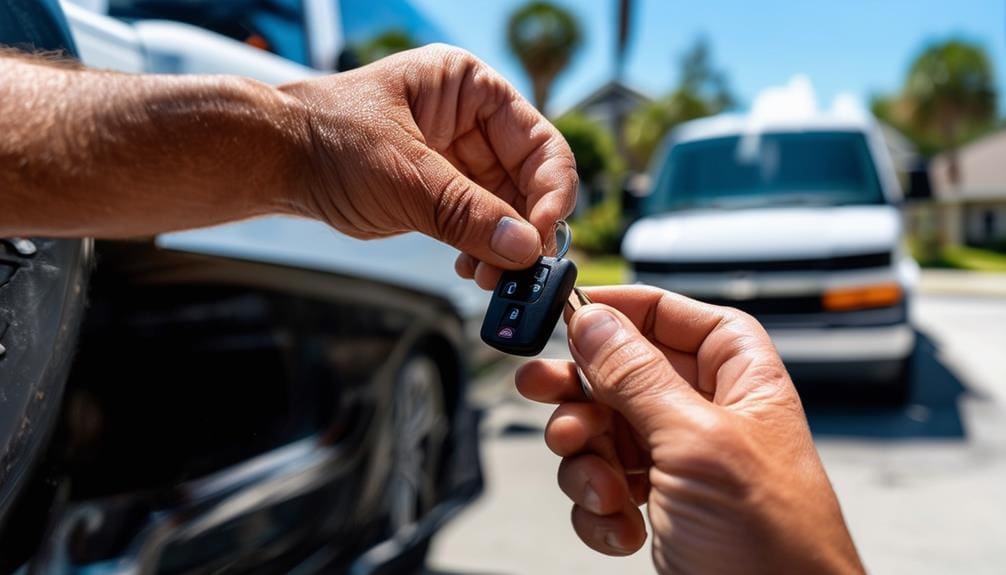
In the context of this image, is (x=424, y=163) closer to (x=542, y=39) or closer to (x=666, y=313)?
Result: (x=666, y=313)

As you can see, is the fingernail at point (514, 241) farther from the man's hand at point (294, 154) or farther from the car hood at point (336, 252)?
the car hood at point (336, 252)

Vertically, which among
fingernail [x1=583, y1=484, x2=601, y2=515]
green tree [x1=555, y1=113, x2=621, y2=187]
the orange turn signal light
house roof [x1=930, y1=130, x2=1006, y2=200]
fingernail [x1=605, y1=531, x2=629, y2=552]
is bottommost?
house roof [x1=930, y1=130, x2=1006, y2=200]

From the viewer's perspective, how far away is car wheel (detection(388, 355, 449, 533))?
105 inches

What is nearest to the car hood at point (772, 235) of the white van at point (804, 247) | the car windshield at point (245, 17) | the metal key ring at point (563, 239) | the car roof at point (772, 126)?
the white van at point (804, 247)

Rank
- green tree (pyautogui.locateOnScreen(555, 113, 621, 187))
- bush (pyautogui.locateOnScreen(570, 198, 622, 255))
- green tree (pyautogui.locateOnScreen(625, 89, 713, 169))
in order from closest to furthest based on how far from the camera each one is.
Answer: bush (pyautogui.locateOnScreen(570, 198, 622, 255)) → green tree (pyautogui.locateOnScreen(555, 113, 621, 187)) → green tree (pyautogui.locateOnScreen(625, 89, 713, 169))

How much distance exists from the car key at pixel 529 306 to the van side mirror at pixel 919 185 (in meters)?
5.68

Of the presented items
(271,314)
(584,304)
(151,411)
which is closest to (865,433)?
(271,314)

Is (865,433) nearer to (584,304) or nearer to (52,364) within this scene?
(584,304)

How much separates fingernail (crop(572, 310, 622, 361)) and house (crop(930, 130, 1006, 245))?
3350 centimetres

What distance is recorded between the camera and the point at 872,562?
324 cm

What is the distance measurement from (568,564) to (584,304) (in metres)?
2.25

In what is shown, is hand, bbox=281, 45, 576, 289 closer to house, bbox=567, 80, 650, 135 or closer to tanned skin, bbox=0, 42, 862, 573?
tanned skin, bbox=0, 42, 862, 573

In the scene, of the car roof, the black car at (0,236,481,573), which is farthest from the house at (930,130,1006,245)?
the black car at (0,236,481,573)

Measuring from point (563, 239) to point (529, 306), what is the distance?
15 cm
